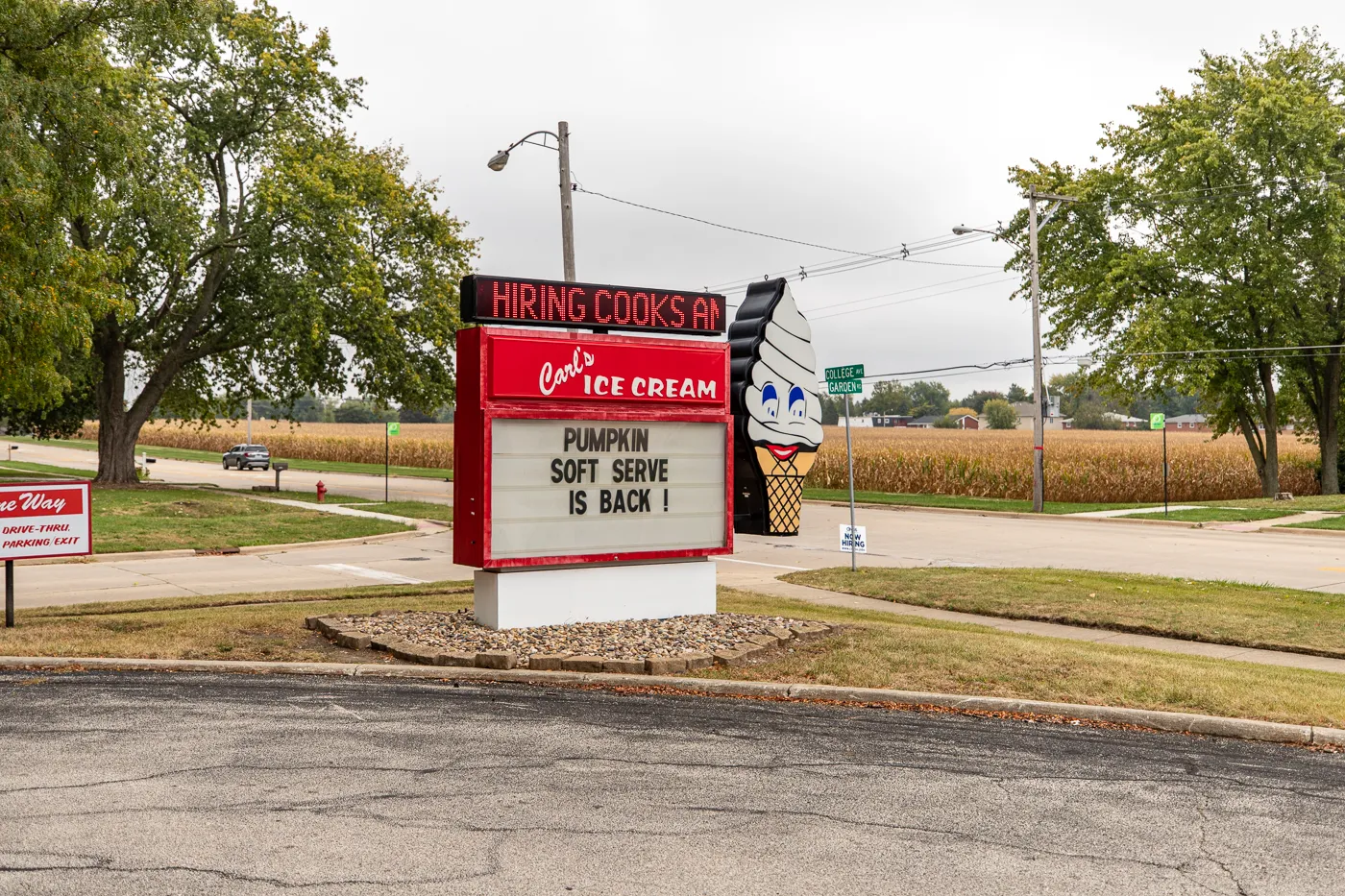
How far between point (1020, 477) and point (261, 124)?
27588 millimetres

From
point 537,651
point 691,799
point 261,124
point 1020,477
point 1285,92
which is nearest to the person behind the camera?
point 691,799

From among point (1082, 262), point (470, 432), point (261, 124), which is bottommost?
point (470, 432)

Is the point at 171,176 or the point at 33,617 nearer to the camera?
the point at 33,617

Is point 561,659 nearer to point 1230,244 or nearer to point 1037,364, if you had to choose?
point 1037,364

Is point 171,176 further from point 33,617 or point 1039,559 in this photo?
point 1039,559

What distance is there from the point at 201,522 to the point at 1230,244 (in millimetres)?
32411

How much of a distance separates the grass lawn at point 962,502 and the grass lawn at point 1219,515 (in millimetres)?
2626

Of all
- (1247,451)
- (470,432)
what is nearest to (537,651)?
(470,432)

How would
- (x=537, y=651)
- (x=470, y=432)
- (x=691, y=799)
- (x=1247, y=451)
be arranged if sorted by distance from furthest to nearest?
(x=1247, y=451) → (x=470, y=432) → (x=537, y=651) → (x=691, y=799)

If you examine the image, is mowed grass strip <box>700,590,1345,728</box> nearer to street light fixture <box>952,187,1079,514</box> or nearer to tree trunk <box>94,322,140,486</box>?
street light fixture <box>952,187,1079,514</box>

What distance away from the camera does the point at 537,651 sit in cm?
1078

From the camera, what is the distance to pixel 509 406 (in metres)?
11.9

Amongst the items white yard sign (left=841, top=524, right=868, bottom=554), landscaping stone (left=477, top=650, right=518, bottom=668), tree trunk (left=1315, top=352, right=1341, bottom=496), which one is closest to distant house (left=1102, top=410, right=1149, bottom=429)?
tree trunk (left=1315, top=352, right=1341, bottom=496)

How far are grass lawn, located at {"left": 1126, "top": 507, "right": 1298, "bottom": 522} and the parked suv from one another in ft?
141
